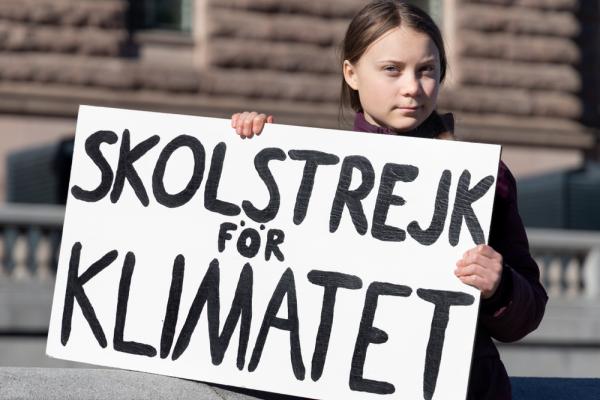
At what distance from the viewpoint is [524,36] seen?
61.6 feet

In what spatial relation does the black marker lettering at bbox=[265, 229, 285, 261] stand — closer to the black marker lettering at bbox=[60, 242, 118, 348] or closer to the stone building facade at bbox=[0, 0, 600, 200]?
the black marker lettering at bbox=[60, 242, 118, 348]

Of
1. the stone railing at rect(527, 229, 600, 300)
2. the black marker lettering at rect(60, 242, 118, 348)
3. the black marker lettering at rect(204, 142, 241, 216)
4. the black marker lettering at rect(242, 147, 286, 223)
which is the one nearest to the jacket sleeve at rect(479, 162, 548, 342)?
the black marker lettering at rect(242, 147, 286, 223)

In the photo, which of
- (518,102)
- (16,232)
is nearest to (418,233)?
(16,232)

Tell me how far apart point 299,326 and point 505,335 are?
0.45 m

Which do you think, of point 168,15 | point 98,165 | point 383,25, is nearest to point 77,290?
point 98,165

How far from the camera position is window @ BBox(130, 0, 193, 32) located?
1741 cm

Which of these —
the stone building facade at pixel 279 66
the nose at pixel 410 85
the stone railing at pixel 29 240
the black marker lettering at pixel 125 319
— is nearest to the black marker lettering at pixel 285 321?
the black marker lettering at pixel 125 319

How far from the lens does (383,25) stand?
364 centimetres

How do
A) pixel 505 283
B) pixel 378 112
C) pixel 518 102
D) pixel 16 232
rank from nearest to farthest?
pixel 505 283 < pixel 378 112 < pixel 16 232 < pixel 518 102

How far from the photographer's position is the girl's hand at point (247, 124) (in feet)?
11.9

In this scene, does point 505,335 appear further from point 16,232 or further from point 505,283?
point 16,232

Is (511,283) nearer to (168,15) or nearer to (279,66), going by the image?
(279,66)

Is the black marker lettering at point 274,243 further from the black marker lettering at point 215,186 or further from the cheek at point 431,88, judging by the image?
the cheek at point 431,88

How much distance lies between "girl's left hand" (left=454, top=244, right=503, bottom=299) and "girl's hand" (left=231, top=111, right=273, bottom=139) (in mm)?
566
